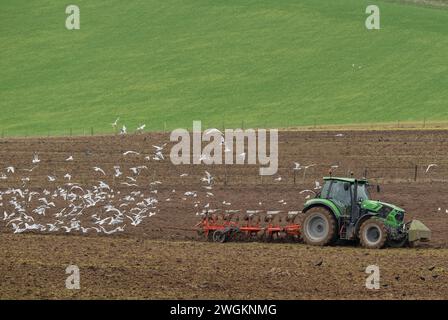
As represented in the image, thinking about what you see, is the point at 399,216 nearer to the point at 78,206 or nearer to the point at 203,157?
the point at 78,206

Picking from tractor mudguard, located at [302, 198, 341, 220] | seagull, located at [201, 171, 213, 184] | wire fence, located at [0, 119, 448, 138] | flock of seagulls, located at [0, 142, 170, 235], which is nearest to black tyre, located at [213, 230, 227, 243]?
tractor mudguard, located at [302, 198, 341, 220]

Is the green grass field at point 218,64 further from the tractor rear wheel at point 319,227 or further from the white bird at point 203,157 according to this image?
the tractor rear wheel at point 319,227

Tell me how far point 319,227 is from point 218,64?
1914 inches

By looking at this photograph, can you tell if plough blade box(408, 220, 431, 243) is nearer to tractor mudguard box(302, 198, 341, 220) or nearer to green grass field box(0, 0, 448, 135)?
tractor mudguard box(302, 198, 341, 220)

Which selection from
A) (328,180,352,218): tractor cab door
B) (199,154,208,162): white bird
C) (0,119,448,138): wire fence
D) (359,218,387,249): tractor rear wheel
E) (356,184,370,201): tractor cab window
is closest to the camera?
(359,218,387,249): tractor rear wheel

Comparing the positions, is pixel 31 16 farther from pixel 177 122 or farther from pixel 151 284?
pixel 151 284

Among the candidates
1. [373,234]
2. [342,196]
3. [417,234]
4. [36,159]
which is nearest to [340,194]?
[342,196]

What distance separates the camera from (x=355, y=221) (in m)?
28.0

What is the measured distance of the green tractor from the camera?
27391 mm

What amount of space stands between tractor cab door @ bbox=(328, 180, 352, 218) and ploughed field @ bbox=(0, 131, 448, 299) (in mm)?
1129

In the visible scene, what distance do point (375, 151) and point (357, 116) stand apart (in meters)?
18.7

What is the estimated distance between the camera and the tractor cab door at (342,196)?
28.2 metres

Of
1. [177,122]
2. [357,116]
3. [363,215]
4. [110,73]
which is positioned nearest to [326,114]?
[357,116]

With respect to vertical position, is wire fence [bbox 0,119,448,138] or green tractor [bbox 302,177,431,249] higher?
wire fence [bbox 0,119,448,138]
